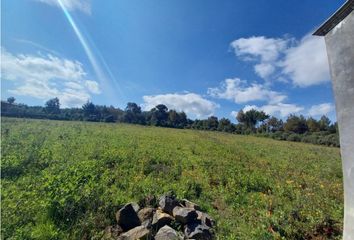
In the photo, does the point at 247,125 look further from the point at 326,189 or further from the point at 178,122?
the point at 326,189

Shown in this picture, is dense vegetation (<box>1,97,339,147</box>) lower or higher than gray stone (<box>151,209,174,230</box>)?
higher

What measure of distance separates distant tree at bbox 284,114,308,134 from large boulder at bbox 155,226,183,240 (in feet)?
201

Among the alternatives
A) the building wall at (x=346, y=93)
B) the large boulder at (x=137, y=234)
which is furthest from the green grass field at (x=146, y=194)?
the building wall at (x=346, y=93)

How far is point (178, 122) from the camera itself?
76125mm

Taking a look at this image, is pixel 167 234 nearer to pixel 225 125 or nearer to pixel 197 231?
pixel 197 231

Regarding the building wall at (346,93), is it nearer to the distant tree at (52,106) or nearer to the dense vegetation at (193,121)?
the dense vegetation at (193,121)

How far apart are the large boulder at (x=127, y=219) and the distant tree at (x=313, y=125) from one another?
59.6 m

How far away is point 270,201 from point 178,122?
6869 centimetres

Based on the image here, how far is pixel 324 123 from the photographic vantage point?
57.8m

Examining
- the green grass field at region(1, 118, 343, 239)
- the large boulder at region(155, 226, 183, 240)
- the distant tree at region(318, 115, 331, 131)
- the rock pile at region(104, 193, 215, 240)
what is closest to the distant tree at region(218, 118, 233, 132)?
the distant tree at region(318, 115, 331, 131)

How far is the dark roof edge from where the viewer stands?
4375 mm

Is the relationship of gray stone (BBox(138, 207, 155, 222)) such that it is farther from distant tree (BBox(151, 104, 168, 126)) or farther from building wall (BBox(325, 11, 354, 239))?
distant tree (BBox(151, 104, 168, 126))

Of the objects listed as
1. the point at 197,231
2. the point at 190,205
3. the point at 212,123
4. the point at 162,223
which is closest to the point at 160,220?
the point at 162,223

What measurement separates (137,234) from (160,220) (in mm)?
729
